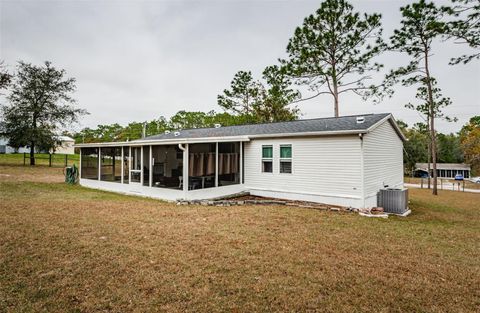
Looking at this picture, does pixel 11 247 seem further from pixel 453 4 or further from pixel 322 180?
pixel 453 4

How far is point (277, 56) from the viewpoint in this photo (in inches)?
826

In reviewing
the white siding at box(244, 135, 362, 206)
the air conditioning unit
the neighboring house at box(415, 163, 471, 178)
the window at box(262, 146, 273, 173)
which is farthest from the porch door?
the neighboring house at box(415, 163, 471, 178)

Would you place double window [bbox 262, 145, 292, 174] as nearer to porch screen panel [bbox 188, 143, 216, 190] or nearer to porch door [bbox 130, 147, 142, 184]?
porch screen panel [bbox 188, 143, 216, 190]

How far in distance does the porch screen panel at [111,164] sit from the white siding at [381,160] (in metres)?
11.0

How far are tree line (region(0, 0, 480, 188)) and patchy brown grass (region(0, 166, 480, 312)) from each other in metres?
8.84

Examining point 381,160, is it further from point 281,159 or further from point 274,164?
point 274,164

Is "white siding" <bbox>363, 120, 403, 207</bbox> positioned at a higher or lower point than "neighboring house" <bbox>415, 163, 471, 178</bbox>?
higher

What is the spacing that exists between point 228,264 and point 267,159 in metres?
7.53

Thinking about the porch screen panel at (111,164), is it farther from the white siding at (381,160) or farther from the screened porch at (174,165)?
the white siding at (381,160)

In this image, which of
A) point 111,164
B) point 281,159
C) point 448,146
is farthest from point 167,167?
point 448,146

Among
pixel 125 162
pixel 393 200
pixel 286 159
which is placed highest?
pixel 286 159

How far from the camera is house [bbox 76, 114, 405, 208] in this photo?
9281mm

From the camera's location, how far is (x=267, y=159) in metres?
11.4

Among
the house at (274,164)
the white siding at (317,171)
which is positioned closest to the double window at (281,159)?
the house at (274,164)
